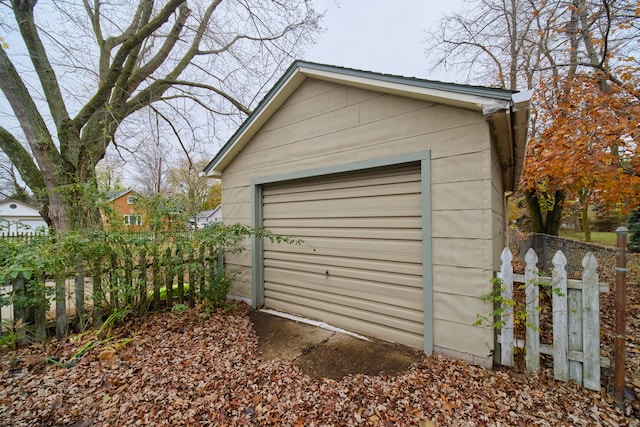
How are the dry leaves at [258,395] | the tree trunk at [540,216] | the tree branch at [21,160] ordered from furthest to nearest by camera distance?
the tree trunk at [540,216] < the tree branch at [21,160] < the dry leaves at [258,395]

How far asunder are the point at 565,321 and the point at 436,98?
2.52 metres

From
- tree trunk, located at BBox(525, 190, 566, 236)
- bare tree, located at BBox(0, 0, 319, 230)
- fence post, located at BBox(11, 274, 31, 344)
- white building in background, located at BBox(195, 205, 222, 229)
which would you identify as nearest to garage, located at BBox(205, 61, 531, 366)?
white building in background, located at BBox(195, 205, 222, 229)

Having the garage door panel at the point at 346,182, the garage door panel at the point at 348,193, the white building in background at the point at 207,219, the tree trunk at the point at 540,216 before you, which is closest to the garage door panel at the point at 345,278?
the garage door panel at the point at 348,193

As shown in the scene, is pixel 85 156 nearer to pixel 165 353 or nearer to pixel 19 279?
pixel 19 279

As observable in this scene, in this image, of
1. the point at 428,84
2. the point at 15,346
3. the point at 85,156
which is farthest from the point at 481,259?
the point at 85,156

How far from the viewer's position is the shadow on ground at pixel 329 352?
9.19 ft

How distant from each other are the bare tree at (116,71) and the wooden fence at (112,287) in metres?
1.48

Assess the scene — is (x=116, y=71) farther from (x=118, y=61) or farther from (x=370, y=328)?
(x=370, y=328)

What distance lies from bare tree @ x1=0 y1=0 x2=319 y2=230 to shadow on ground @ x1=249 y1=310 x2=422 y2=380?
4006 mm

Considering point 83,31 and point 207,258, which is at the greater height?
point 83,31

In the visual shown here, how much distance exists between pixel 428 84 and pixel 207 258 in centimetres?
420

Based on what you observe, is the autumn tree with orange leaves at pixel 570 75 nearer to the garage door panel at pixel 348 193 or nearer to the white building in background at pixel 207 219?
the garage door panel at pixel 348 193

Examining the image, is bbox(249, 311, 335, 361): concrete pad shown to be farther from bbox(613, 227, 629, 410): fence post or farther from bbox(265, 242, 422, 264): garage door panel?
bbox(613, 227, 629, 410): fence post

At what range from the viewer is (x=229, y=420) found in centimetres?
211
